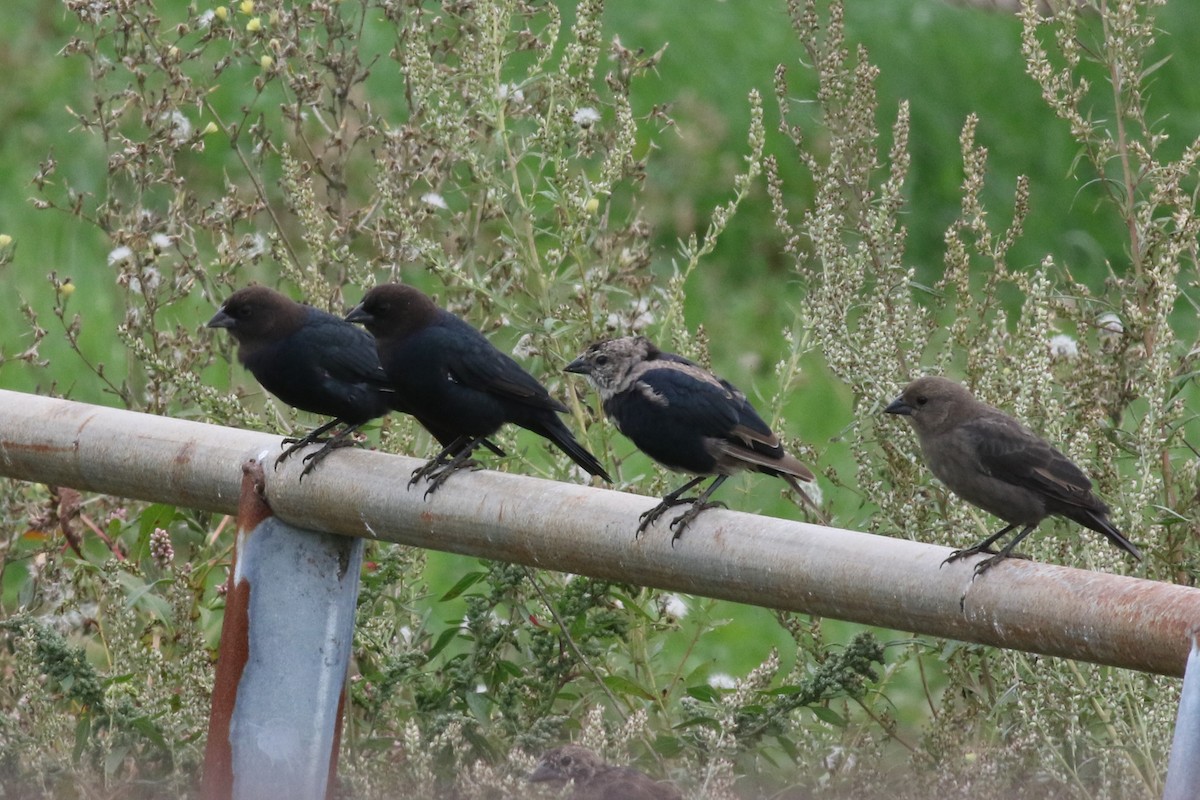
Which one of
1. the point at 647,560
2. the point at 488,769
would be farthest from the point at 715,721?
the point at 647,560

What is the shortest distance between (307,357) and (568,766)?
1.42m

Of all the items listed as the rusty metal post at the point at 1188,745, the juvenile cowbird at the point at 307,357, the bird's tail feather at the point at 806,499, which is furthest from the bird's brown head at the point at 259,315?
the rusty metal post at the point at 1188,745

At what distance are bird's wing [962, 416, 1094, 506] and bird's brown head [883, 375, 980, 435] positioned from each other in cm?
8

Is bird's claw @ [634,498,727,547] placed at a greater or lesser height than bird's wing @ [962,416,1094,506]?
lesser

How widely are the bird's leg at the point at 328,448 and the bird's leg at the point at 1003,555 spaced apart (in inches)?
47.0

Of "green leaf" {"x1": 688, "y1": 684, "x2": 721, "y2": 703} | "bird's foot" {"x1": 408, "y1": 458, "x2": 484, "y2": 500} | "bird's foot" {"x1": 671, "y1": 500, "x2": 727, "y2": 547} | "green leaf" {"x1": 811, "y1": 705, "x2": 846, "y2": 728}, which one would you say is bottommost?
"green leaf" {"x1": 811, "y1": 705, "x2": 846, "y2": 728}

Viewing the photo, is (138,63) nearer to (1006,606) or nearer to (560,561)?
(560,561)

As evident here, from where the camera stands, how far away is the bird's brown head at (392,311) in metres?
4.23

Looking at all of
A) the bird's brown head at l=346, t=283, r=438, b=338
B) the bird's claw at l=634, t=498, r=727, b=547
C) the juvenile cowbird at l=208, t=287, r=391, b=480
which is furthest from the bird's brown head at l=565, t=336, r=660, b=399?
the bird's claw at l=634, t=498, r=727, b=547

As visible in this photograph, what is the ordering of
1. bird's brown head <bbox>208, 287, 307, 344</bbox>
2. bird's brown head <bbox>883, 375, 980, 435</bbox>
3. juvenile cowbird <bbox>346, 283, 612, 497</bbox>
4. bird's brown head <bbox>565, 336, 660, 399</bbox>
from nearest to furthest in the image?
bird's brown head <bbox>883, 375, 980, 435</bbox> → bird's brown head <bbox>565, 336, 660, 399</bbox> → juvenile cowbird <bbox>346, 283, 612, 497</bbox> → bird's brown head <bbox>208, 287, 307, 344</bbox>

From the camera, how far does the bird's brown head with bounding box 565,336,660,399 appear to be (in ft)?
13.2

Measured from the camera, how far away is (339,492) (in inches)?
123

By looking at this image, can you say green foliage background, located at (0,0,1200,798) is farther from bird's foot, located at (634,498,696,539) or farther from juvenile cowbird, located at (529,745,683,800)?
bird's foot, located at (634,498,696,539)

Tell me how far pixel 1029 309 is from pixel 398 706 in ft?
5.44
